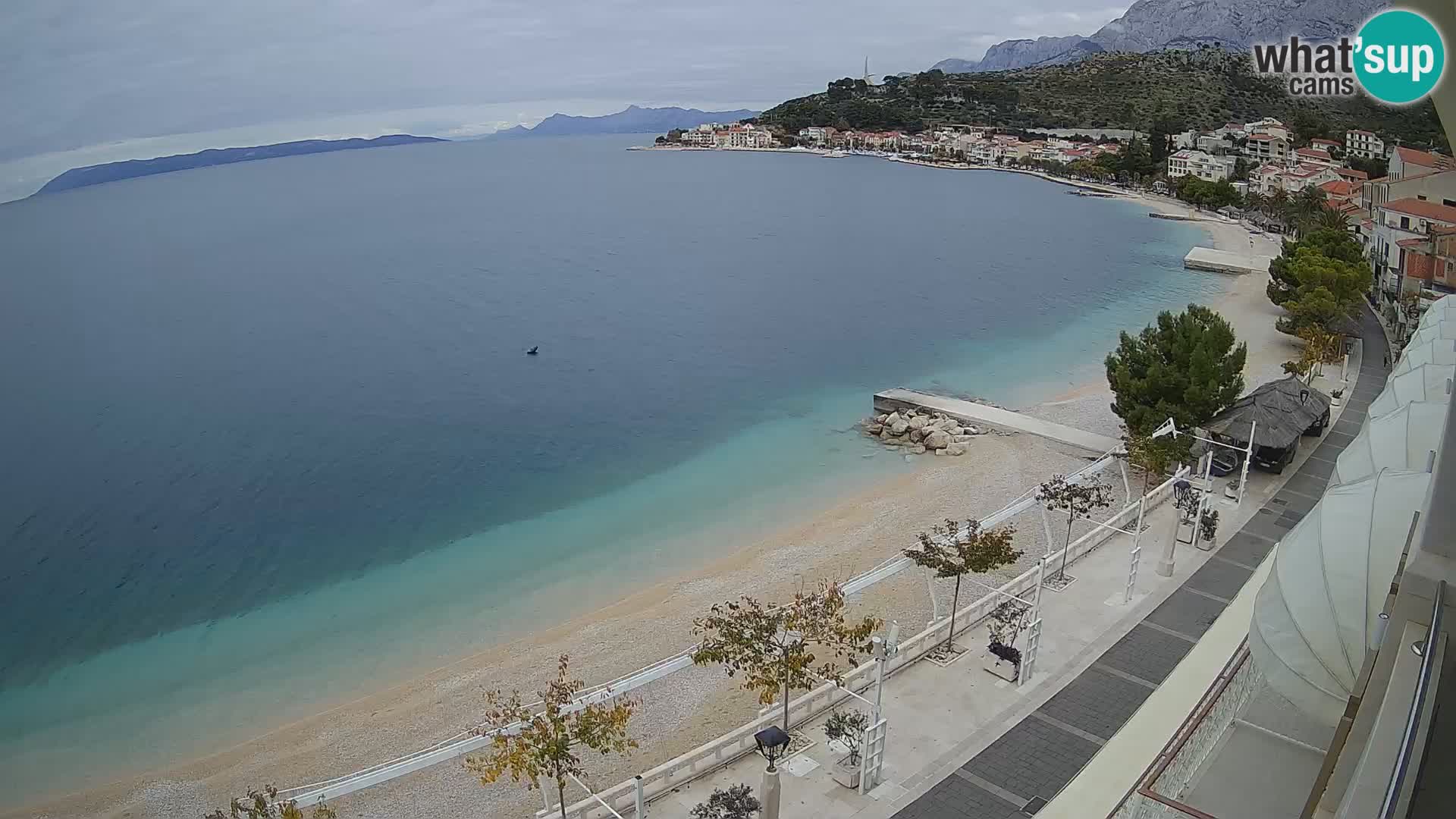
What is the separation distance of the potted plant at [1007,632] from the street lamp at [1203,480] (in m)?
3.09

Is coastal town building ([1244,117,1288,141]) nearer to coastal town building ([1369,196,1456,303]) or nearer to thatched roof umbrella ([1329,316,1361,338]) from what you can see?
coastal town building ([1369,196,1456,303])

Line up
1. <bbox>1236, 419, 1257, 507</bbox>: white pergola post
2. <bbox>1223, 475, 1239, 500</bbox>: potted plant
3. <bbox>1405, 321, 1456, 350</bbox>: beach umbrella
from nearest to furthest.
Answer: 1. <bbox>1405, 321, 1456, 350</bbox>: beach umbrella
2. <bbox>1236, 419, 1257, 507</bbox>: white pergola post
3. <bbox>1223, 475, 1239, 500</bbox>: potted plant

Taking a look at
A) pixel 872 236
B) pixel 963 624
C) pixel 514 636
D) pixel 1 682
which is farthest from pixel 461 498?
pixel 872 236

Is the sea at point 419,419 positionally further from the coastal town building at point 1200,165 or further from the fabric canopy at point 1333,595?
the coastal town building at point 1200,165

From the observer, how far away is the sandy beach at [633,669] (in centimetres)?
1312

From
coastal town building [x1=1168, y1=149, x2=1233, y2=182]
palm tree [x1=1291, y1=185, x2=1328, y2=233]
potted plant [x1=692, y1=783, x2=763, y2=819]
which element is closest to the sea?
potted plant [x1=692, y1=783, x2=763, y2=819]

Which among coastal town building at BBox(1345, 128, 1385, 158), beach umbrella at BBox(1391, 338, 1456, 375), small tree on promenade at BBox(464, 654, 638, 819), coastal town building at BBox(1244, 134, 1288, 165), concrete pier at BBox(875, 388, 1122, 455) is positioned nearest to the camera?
small tree on promenade at BBox(464, 654, 638, 819)

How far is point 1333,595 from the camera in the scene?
6297 mm

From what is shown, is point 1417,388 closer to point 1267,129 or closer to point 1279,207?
point 1279,207

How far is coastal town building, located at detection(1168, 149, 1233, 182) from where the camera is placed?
85812 millimetres

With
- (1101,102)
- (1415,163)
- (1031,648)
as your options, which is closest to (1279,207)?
(1415,163)

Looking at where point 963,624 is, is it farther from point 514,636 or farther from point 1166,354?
point 1166,354

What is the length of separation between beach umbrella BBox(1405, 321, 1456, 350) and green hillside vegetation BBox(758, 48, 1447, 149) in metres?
85.1

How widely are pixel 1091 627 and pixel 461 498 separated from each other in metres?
17.5
